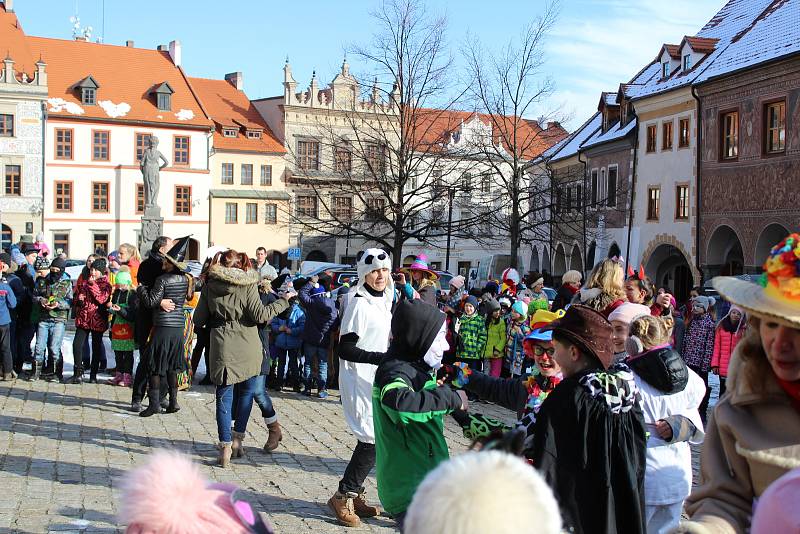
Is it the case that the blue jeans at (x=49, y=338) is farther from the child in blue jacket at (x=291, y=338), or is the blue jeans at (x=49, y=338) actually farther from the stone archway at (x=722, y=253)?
the stone archway at (x=722, y=253)

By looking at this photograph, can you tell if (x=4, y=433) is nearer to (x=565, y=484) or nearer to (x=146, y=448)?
(x=146, y=448)

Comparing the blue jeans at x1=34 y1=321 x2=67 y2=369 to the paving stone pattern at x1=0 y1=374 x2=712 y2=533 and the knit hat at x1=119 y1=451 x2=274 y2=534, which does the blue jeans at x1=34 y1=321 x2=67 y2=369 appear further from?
the knit hat at x1=119 y1=451 x2=274 y2=534

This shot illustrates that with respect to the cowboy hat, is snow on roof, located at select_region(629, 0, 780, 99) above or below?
above

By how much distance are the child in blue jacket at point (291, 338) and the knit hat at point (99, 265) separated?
2497mm

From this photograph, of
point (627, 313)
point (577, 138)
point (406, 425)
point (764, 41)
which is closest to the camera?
point (406, 425)

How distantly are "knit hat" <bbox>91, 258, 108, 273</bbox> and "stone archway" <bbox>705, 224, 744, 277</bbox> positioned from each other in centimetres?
2235

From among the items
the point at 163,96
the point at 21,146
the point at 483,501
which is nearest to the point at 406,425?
the point at 483,501

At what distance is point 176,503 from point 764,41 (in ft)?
97.7

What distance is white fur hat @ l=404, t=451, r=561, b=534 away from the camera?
1.68 metres

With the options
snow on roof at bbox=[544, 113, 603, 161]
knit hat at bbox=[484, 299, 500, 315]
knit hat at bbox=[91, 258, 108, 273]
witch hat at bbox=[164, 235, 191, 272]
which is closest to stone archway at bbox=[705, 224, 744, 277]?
snow on roof at bbox=[544, 113, 603, 161]

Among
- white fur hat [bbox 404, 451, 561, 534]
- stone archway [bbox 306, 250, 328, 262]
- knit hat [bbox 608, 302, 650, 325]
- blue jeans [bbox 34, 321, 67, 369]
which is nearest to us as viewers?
white fur hat [bbox 404, 451, 561, 534]

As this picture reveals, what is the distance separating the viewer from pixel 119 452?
895 centimetres

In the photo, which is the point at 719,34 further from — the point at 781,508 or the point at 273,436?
the point at 781,508

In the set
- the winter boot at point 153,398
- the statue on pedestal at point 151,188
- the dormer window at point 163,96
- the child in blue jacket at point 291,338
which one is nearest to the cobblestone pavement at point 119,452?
the winter boot at point 153,398
